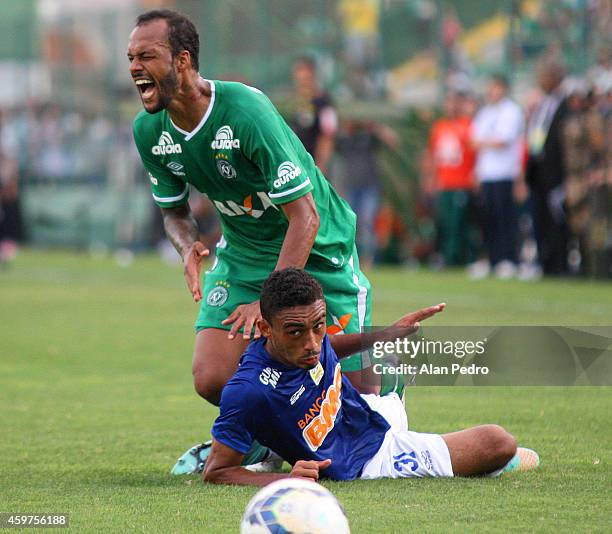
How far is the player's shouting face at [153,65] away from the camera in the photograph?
6.14m

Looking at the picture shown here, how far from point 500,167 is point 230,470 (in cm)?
1299

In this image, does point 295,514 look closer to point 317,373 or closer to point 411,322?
point 317,373

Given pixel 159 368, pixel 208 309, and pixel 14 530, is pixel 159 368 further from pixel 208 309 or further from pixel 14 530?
pixel 14 530

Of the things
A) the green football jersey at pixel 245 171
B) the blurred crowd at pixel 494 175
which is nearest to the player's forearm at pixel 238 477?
the green football jersey at pixel 245 171

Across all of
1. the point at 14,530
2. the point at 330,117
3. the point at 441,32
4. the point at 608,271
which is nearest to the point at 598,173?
the point at 608,271

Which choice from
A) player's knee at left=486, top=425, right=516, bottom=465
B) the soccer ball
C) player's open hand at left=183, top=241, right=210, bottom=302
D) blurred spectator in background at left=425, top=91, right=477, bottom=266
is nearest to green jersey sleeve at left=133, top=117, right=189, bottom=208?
player's open hand at left=183, top=241, right=210, bottom=302

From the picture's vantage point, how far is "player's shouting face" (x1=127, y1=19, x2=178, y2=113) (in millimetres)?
6141

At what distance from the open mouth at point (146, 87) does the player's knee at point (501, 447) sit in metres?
2.20

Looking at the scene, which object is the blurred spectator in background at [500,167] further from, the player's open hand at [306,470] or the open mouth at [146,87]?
the player's open hand at [306,470]

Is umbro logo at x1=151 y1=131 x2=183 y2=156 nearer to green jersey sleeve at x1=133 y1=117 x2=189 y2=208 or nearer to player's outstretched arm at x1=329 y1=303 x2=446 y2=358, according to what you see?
green jersey sleeve at x1=133 y1=117 x2=189 y2=208

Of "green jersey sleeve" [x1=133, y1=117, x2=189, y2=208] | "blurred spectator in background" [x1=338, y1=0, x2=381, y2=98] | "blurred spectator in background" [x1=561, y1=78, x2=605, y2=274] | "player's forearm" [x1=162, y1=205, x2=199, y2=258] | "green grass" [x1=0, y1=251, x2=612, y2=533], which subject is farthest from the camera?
"blurred spectator in background" [x1=338, y1=0, x2=381, y2=98]

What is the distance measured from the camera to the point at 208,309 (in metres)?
6.85

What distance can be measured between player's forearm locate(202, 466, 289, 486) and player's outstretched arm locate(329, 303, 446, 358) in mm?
803

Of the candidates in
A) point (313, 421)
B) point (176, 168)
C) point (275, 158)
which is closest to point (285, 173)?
point (275, 158)
